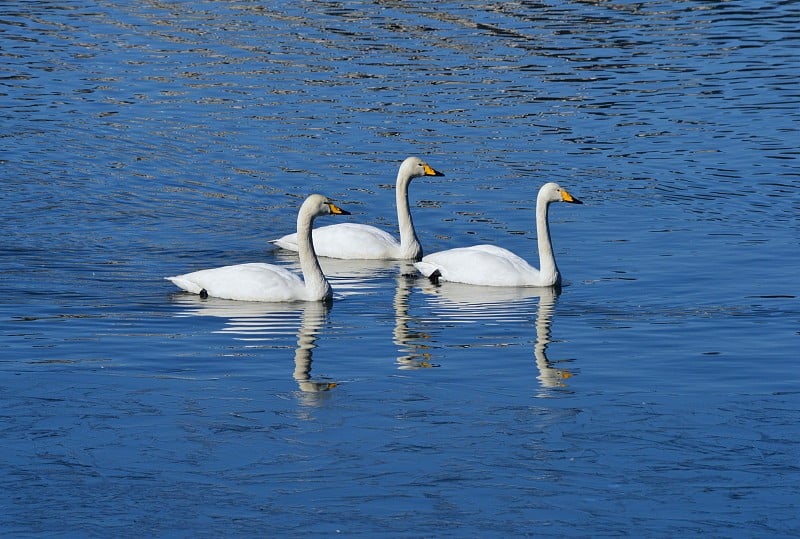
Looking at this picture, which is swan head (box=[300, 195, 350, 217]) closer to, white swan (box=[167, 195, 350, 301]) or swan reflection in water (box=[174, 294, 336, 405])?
white swan (box=[167, 195, 350, 301])

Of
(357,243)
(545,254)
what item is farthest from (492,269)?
(357,243)

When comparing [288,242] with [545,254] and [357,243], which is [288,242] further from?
[545,254]

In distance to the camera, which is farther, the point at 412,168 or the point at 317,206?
the point at 412,168

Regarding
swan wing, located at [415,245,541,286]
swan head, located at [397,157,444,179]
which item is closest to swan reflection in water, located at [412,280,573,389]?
swan wing, located at [415,245,541,286]

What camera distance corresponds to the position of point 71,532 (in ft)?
36.8

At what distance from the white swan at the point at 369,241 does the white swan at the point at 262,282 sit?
7.84ft

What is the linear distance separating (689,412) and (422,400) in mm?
2266

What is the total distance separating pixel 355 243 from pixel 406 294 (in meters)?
2.05

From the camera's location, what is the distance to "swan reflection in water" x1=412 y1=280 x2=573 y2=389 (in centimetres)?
1780

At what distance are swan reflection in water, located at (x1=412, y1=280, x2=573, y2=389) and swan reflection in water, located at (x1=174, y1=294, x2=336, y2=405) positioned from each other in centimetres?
141

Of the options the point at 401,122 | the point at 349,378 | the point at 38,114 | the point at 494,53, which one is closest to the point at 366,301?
the point at 349,378

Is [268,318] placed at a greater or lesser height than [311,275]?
lesser

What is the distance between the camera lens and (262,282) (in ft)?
61.0

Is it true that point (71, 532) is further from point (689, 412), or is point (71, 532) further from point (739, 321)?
point (739, 321)
